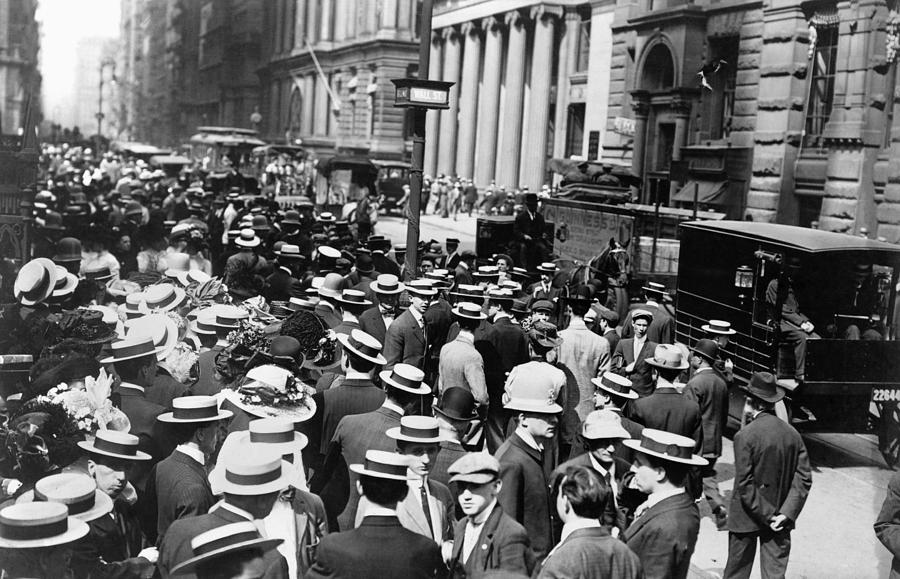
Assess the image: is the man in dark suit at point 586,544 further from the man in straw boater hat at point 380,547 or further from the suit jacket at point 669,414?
the suit jacket at point 669,414

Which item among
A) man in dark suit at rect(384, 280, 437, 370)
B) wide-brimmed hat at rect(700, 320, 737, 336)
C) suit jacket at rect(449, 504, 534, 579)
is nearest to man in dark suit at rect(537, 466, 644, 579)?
suit jacket at rect(449, 504, 534, 579)

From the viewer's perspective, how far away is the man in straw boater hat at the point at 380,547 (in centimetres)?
453

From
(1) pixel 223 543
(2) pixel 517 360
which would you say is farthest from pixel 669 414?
(1) pixel 223 543

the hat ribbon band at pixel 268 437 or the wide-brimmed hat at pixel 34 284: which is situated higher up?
the wide-brimmed hat at pixel 34 284

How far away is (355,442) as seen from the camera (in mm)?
6395

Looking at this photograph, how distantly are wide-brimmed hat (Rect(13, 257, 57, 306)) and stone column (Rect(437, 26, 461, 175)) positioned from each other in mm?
49209

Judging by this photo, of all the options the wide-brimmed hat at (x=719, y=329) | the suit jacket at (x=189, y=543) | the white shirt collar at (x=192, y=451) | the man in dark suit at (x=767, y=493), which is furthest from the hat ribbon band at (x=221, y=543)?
the wide-brimmed hat at (x=719, y=329)

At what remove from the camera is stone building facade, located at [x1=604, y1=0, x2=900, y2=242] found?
2281 cm

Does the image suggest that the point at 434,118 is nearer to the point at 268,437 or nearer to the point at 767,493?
the point at 767,493

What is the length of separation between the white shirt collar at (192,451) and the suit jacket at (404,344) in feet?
13.9

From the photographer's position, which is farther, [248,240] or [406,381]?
[248,240]

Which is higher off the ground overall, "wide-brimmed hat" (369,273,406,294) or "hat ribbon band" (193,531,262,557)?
"wide-brimmed hat" (369,273,406,294)

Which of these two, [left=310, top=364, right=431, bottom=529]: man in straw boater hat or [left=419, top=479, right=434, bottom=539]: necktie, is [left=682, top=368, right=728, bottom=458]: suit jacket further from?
[left=419, top=479, right=434, bottom=539]: necktie

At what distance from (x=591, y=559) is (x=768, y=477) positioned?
325 cm
